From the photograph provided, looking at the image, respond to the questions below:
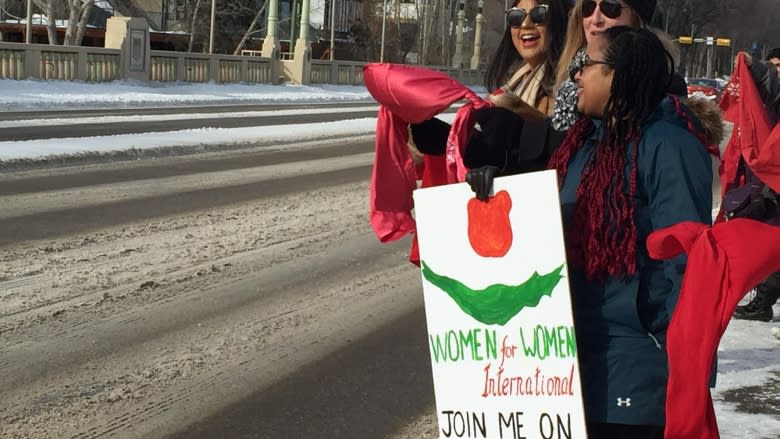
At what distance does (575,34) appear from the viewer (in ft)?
12.1

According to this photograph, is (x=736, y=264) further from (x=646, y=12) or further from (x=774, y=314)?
(x=774, y=314)

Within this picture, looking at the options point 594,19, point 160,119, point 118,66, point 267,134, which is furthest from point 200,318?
point 118,66

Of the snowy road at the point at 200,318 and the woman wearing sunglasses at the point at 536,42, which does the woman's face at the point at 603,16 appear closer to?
the woman wearing sunglasses at the point at 536,42

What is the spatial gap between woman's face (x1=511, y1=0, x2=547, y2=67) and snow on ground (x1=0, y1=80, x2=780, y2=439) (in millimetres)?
2351

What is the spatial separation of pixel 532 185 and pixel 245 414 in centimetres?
313

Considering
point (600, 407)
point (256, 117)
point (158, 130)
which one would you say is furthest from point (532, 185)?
point (256, 117)

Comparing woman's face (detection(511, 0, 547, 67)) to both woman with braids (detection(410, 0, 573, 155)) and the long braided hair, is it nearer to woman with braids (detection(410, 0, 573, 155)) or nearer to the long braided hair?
woman with braids (detection(410, 0, 573, 155))

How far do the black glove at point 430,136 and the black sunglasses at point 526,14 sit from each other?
0.54 meters

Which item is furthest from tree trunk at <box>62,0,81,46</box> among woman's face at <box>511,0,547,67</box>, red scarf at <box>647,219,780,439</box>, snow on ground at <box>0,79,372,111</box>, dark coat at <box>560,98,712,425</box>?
red scarf at <box>647,219,780,439</box>

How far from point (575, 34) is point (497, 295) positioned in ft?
3.13

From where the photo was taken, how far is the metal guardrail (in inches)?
1438

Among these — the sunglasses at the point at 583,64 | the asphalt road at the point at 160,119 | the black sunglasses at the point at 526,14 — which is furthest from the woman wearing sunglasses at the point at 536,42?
the asphalt road at the point at 160,119

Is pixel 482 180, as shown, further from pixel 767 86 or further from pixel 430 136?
pixel 767 86

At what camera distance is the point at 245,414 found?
5.84m
